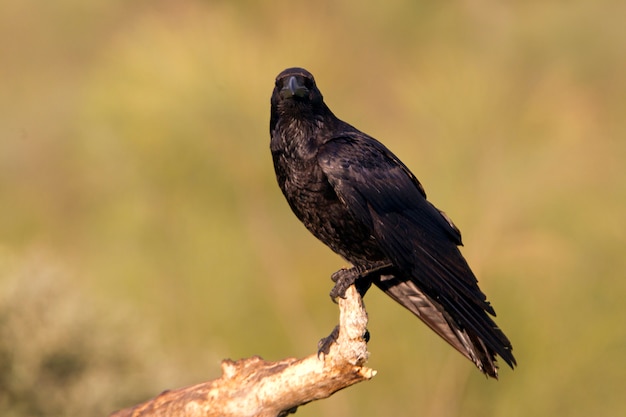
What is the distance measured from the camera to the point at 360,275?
21.2 feet

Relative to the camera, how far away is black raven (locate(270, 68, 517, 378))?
6074mm

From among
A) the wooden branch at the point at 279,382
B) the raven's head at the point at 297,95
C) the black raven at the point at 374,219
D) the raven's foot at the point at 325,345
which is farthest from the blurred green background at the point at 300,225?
the raven's foot at the point at 325,345

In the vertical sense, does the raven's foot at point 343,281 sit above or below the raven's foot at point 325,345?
above

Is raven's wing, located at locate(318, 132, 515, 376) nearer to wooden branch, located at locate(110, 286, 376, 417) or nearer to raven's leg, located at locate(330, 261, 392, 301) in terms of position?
raven's leg, located at locate(330, 261, 392, 301)

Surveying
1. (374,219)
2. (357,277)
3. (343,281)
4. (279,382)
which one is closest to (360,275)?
(357,277)

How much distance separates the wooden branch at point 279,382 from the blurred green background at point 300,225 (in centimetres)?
511

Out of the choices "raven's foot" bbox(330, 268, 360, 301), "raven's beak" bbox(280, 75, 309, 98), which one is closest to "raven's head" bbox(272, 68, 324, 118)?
"raven's beak" bbox(280, 75, 309, 98)

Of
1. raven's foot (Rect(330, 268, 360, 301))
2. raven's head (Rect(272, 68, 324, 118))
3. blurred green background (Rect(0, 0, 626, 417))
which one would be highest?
blurred green background (Rect(0, 0, 626, 417))

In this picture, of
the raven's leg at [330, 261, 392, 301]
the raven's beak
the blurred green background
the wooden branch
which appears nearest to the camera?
the wooden branch

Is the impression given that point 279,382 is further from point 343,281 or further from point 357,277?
point 357,277

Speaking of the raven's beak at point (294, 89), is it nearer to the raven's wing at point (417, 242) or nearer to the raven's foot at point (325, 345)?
the raven's wing at point (417, 242)

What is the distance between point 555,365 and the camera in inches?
488

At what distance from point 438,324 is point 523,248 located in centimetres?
637

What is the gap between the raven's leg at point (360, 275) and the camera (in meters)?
6.30
